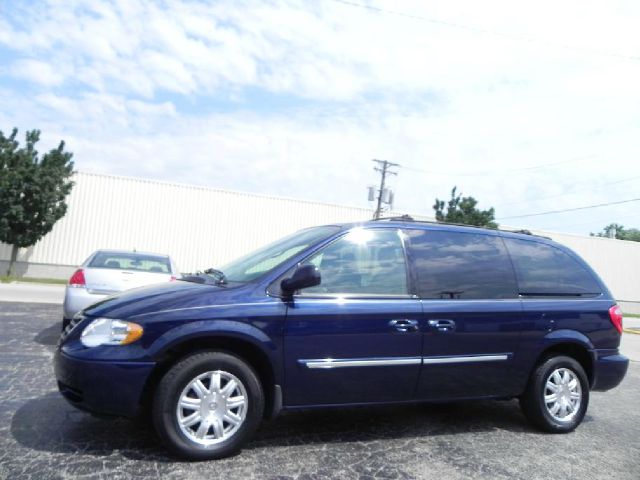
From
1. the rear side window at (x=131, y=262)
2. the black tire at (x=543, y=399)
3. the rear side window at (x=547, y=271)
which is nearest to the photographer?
the black tire at (x=543, y=399)

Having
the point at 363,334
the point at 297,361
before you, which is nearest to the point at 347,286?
the point at 363,334

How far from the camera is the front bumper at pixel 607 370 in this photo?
5.05 meters

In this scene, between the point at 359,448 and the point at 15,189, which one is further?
the point at 15,189

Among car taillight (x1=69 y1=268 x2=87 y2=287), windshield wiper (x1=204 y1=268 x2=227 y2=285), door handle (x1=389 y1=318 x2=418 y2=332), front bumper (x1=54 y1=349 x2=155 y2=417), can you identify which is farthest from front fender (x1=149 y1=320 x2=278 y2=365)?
car taillight (x1=69 y1=268 x2=87 y2=287)

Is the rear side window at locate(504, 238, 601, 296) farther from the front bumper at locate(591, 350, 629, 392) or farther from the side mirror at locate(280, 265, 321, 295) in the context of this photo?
the side mirror at locate(280, 265, 321, 295)

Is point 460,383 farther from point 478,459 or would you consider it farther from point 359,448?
point 359,448

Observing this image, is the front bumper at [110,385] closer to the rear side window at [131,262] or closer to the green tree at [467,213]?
the rear side window at [131,262]

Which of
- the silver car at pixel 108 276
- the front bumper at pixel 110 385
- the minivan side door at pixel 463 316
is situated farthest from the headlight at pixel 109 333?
the silver car at pixel 108 276

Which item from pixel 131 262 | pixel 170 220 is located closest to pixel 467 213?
pixel 170 220

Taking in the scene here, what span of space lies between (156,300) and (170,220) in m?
25.0

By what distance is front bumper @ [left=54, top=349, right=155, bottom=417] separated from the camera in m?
3.46

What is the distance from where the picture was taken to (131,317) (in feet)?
11.7

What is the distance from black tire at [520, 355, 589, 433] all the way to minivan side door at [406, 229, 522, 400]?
244 mm

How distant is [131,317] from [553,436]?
3.74 metres
